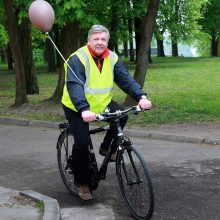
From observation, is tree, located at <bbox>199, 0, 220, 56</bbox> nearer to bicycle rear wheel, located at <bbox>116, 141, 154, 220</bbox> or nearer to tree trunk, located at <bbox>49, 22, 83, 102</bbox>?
tree trunk, located at <bbox>49, 22, 83, 102</bbox>

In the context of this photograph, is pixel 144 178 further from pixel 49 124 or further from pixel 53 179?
pixel 49 124

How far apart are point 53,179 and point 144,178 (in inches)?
84.5

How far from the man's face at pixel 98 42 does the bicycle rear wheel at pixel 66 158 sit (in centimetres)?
117

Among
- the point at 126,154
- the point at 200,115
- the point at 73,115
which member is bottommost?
the point at 200,115

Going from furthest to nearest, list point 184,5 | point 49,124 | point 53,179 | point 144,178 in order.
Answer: point 184,5, point 49,124, point 53,179, point 144,178

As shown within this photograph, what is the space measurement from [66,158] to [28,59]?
1271 cm

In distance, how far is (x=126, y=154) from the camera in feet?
17.0

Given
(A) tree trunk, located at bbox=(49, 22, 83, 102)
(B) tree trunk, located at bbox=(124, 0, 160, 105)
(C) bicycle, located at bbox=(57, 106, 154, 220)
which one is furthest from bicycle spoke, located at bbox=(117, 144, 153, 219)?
(A) tree trunk, located at bbox=(49, 22, 83, 102)

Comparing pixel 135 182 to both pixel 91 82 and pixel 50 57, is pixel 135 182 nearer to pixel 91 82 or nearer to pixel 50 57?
pixel 91 82

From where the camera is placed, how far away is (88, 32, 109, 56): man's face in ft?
17.4

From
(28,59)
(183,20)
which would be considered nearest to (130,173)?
(28,59)

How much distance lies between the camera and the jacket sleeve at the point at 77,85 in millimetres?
5055

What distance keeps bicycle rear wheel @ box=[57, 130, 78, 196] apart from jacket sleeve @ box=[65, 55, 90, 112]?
3.01ft

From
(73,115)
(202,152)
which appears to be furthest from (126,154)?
→ (202,152)
